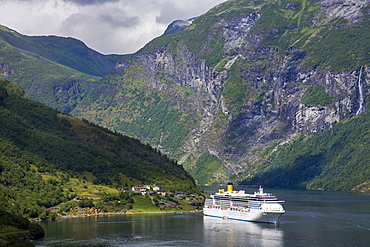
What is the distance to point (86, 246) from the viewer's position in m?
197

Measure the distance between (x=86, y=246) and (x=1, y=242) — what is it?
27888 millimetres

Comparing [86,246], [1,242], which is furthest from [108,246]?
[1,242]

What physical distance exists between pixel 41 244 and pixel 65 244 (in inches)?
295

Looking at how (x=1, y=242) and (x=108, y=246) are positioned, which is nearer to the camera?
(x=1, y=242)

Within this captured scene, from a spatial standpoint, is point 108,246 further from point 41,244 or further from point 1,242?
point 1,242

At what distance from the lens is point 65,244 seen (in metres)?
200

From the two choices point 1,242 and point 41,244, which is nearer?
point 1,242

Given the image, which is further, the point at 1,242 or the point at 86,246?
the point at 86,246

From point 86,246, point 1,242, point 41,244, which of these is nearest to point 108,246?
point 86,246

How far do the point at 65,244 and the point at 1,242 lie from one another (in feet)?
79.6

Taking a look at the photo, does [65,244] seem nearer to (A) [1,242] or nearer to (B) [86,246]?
(B) [86,246]

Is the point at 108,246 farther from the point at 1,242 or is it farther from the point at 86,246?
the point at 1,242

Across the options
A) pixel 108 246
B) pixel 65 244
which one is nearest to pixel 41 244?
pixel 65 244

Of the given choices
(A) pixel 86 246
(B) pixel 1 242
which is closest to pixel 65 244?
(A) pixel 86 246
